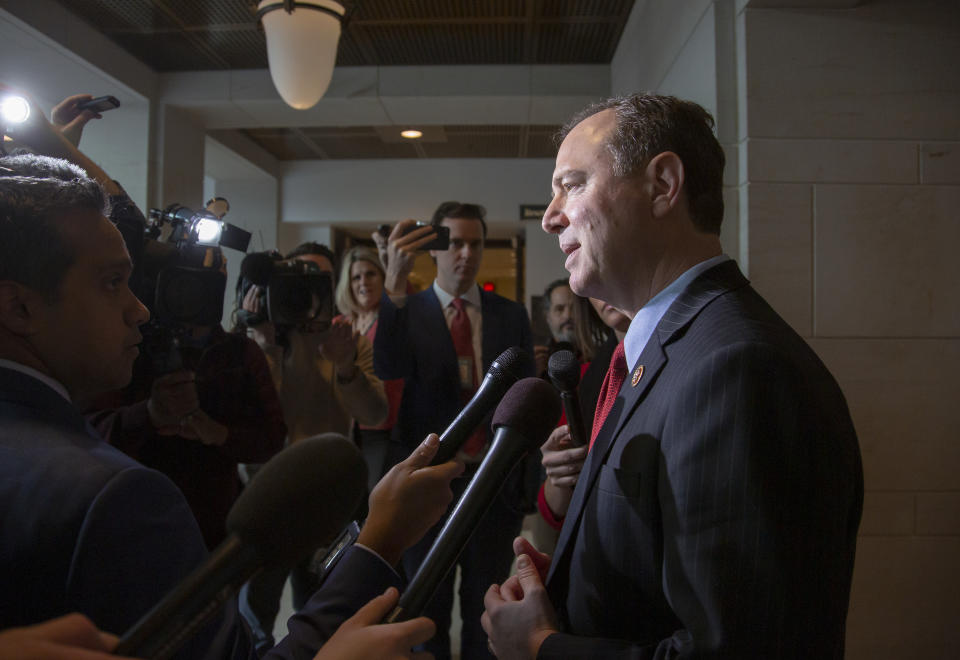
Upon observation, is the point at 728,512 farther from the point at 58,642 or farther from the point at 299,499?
the point at 58,642

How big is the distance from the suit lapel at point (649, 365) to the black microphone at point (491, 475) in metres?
0.09

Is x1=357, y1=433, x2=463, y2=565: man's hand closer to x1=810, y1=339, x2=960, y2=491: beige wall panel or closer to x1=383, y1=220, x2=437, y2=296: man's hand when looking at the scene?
x1=383, y1=220, x2=437, y2=296: man's hand

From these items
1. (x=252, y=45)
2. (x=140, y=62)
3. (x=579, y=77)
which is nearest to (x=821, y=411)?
(x=579, y=77)

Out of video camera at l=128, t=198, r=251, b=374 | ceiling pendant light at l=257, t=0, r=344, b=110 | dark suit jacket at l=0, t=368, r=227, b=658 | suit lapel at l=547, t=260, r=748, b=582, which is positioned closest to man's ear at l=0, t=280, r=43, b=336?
dark suit jacket at l=0, t=368, r=227, b=658

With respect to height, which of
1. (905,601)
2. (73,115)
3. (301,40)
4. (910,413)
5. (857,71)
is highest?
(301,40)

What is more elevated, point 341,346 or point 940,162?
point 940,162

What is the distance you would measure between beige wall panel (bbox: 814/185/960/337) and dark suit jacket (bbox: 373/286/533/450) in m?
0.98

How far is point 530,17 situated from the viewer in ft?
11.8

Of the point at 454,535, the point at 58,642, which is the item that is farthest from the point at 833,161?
the point at 58,642

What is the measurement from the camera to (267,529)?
1.43ft

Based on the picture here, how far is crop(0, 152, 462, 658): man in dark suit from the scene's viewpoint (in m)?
0.60

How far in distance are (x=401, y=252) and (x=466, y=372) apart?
17.3 inches

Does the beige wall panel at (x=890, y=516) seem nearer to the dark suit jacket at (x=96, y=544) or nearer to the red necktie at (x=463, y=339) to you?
the red necktie at (x=463, y=339)

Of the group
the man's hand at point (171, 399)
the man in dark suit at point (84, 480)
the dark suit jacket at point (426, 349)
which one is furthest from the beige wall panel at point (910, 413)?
the man's hand at point (171, 399)
